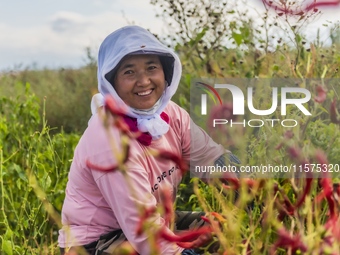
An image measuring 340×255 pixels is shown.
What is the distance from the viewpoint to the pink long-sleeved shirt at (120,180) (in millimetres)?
1810

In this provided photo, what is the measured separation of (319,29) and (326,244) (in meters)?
2.17

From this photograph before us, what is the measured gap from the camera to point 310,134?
185 centimetres

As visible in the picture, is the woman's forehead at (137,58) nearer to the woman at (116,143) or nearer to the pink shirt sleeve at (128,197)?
the woman at (116,143)

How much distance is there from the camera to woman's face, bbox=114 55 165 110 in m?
1.99

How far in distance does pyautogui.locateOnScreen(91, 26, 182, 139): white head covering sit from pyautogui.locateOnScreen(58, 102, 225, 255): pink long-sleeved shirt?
0.20ft

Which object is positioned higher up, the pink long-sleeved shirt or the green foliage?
the pink long-sleeved shirt

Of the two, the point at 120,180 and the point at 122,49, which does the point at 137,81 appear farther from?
the point at 120,180

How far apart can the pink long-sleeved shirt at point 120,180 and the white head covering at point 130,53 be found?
6 cm

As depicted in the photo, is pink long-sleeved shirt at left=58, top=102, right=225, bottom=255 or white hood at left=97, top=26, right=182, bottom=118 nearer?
pink long-sleeved shirt at left=58, top=102, right=225, bottom=255

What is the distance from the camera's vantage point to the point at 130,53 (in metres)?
1.99

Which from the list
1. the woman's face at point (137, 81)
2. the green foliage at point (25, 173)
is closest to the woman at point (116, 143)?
the woman's face at point (137, 81)

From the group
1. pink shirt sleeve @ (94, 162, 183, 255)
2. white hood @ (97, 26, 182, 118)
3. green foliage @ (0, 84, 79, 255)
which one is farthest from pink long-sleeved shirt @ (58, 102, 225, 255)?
green foliage @ (0, 84, 79, 255)

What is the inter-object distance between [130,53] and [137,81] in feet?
0.30

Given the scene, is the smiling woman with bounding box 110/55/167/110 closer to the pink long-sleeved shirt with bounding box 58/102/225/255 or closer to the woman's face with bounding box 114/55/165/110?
the woman's face with bounding box 114/55/165/110
